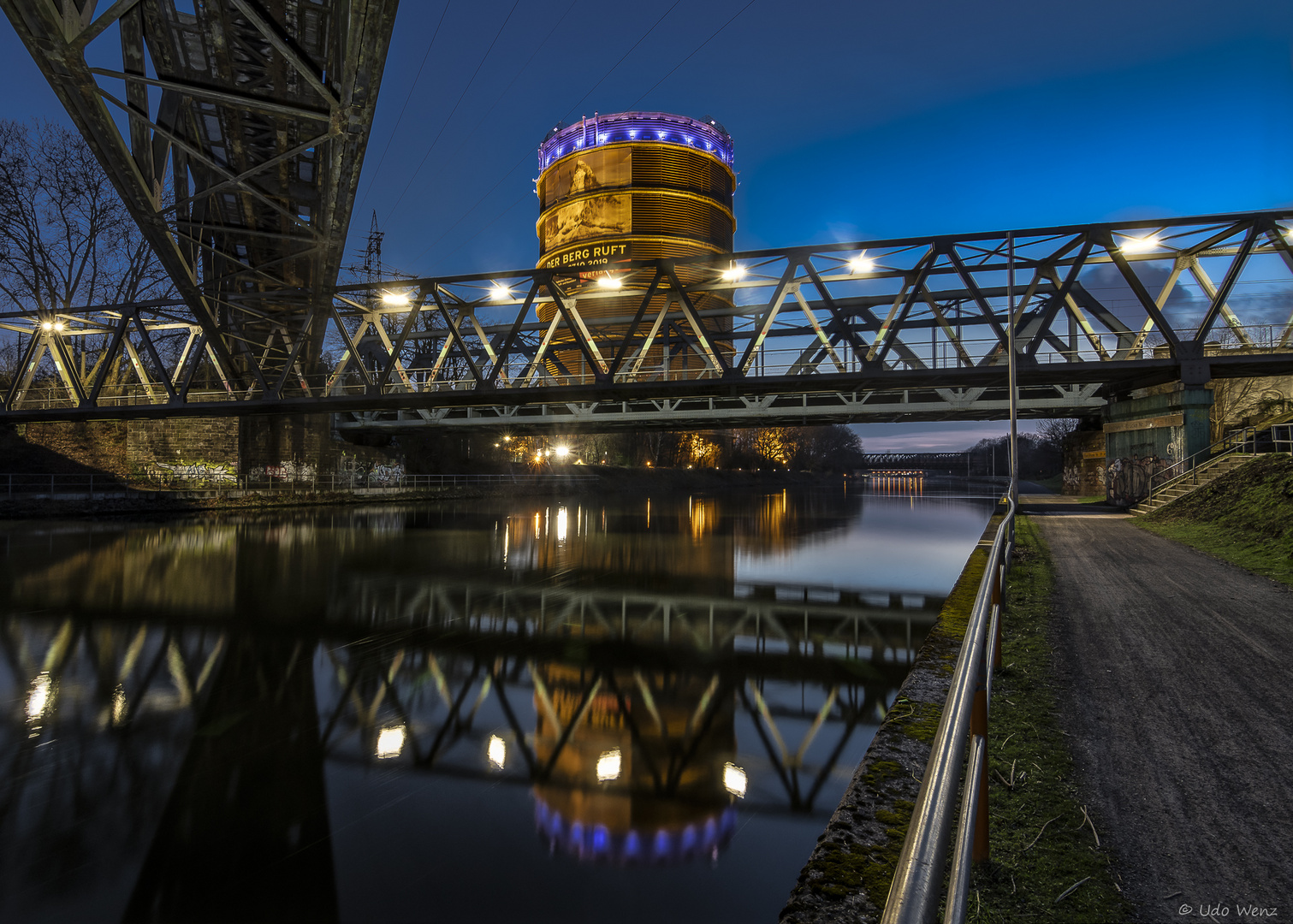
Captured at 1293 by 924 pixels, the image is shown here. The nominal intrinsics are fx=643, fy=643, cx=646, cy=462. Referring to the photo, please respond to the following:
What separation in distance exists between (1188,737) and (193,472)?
39269mm

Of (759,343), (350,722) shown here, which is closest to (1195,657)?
(350,722)

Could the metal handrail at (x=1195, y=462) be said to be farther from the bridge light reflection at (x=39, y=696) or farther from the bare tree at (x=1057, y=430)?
the bare tree at (x=1057, y=430)

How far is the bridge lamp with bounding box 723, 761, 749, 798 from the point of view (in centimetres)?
462

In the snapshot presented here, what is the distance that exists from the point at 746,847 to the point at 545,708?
8.91ft

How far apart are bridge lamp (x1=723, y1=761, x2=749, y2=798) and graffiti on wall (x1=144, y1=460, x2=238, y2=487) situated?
35814 mm

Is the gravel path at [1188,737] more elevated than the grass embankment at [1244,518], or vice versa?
the grass embankment at [1244,518]

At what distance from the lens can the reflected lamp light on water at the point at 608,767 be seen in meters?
4.79

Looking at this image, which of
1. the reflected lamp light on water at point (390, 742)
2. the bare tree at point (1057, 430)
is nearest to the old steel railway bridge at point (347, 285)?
the reflected lamp light on water at point (390, 742)

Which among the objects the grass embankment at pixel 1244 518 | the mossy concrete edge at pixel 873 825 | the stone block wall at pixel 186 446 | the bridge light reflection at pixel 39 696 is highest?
the stone block wall at pixel 186 446

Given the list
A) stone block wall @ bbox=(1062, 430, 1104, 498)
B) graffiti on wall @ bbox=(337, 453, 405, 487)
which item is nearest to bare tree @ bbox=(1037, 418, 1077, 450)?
stone block wall @ bbox=(1062, 430, 1104, 498)

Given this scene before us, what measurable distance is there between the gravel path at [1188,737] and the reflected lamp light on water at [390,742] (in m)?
4.85

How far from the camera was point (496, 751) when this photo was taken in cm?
528

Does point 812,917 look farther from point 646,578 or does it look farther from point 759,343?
point 759,343

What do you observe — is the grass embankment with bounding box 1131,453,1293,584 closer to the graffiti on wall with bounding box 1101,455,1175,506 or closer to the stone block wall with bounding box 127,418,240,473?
the graffiti on wall with bounding box 1101,455,1175,506
